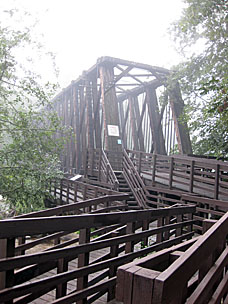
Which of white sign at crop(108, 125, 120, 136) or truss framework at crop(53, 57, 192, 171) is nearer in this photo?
white sign at crop(108, 125, 120, 136)

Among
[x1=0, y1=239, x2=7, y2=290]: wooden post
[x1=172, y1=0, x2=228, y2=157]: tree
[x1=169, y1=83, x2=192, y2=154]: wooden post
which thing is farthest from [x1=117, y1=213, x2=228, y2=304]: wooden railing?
[x1=169, y1=83, x2=192, y2=154]: wooden post

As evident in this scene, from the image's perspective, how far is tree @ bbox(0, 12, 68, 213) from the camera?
1004 centimetres

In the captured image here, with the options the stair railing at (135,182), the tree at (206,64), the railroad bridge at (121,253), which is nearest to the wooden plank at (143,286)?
the railroad bridge at (121,253)

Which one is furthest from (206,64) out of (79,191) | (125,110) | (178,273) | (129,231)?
(178,273)

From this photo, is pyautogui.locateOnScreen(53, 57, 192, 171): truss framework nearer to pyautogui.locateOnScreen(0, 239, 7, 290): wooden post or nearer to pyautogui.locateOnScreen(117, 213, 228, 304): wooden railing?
pyautogui.locateOnScreen(0, 239, 7, 290): wooden post

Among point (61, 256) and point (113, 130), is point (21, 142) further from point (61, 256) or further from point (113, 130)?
point (61, 256)

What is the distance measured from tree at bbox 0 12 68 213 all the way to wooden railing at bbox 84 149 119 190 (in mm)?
1725

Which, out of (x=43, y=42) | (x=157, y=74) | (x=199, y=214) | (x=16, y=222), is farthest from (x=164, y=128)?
(x=16, y=222)

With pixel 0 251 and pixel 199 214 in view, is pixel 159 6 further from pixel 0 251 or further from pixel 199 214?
pixel 0 251

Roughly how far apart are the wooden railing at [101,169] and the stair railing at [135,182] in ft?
2.14

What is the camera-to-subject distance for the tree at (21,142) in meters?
10.0

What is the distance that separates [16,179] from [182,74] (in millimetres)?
7584

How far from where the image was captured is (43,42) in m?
11.4

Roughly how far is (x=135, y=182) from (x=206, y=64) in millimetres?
5159
